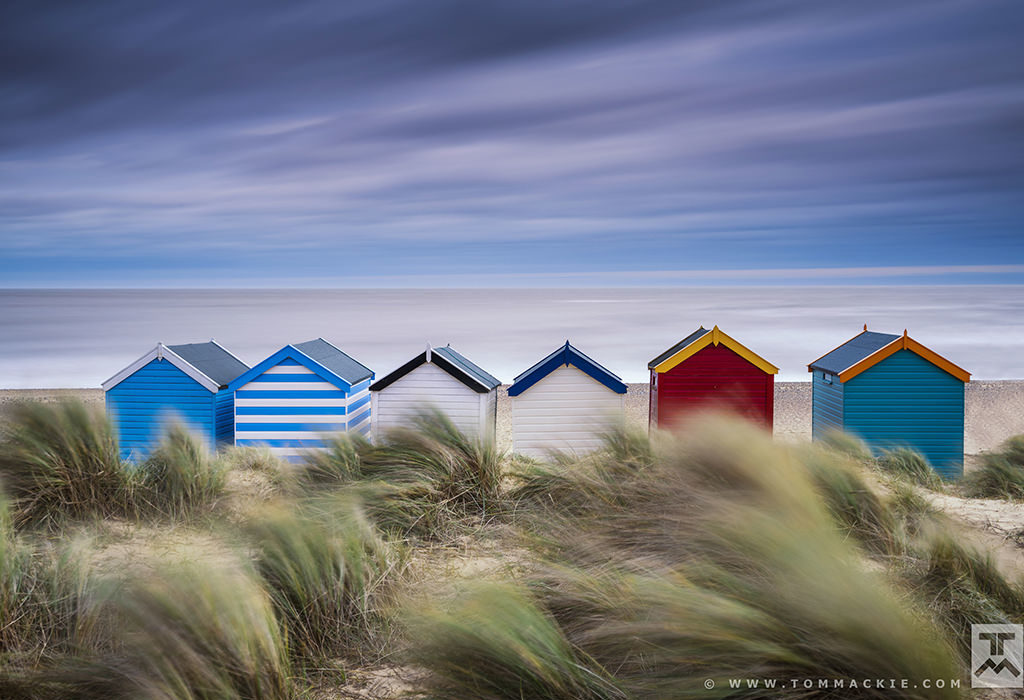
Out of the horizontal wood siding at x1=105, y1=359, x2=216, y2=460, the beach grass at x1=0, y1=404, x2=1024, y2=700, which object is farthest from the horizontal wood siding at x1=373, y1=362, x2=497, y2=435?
the horizontal wood siding at x1=105, y1=359, x2=216, y2=460

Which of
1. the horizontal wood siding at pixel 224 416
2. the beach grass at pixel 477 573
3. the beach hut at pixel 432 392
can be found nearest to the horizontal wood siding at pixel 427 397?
the beach hut at pixel 432 392

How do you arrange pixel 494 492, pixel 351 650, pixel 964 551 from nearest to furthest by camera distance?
pixel 351 650
pixel 964 551
pixel 494 492

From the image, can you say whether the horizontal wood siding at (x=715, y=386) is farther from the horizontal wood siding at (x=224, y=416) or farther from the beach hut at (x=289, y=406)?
the horizontal wood siding at (x=224, y=416)

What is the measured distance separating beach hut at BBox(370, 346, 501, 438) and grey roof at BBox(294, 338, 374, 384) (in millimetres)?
387

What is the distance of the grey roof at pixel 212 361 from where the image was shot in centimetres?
690

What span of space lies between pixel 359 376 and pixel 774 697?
5283 millimetres

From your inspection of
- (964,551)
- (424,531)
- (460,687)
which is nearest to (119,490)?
(424,531)

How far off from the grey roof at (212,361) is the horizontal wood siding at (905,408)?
573 centimetres

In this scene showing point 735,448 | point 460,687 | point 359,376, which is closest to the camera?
point 460,687

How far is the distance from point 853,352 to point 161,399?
6.50 metres

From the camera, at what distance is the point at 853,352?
7539mm

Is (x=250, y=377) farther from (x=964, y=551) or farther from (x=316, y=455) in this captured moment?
(x=964, y=551)

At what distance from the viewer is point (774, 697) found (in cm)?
281

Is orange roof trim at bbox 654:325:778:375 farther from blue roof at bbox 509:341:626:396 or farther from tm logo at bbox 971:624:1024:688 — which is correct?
tm logo at bbox 971:624:1024:688
